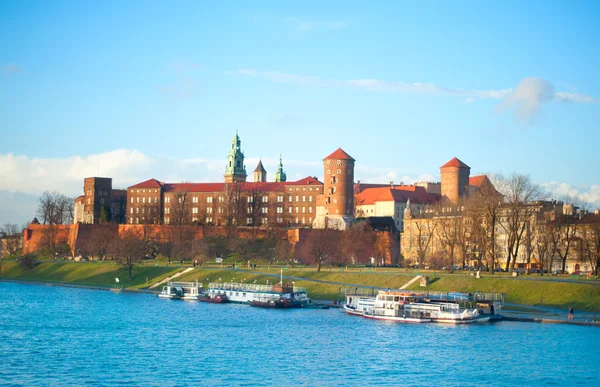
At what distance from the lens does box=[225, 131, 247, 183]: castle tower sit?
193625mm

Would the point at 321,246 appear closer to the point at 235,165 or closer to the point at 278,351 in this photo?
the point at 278,351

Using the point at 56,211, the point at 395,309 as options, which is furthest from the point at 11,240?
the point at 395,309

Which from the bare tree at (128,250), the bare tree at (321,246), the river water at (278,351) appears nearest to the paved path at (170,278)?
the bare tree at (128,250)

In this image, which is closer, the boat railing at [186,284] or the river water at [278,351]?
the river water at [278,351]

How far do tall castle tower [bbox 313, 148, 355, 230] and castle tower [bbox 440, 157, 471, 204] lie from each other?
703 inches

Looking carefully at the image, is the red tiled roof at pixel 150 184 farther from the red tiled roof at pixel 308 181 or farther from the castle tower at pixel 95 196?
the red tiled roof at pixel 308 181

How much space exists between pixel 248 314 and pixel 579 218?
47.0m

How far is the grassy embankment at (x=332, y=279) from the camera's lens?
68.6 metres

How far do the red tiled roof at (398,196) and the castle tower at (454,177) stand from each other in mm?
7067

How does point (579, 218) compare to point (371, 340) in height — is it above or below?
above

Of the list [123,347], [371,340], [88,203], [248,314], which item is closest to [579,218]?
[248,314]

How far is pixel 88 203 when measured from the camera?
15962 centimetres

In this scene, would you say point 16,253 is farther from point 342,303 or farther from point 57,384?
point 57,384

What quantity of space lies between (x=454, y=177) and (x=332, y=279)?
60.6 meters
